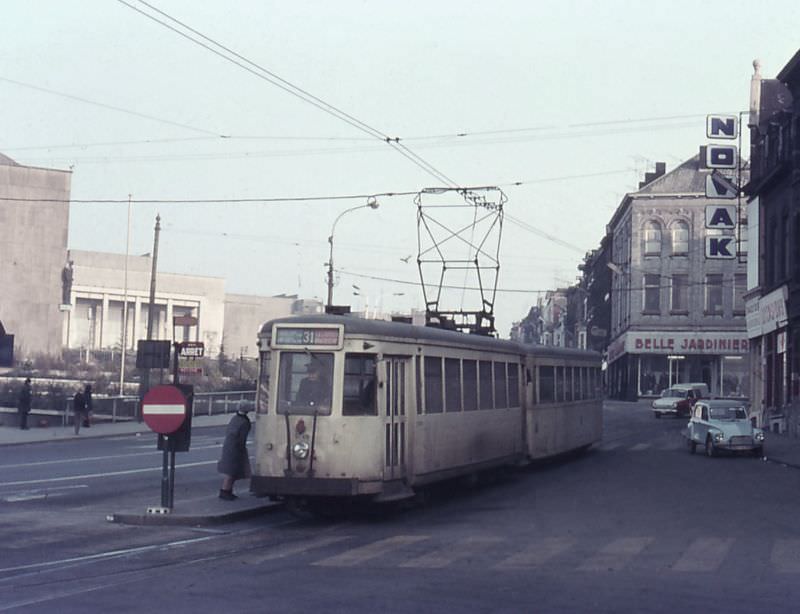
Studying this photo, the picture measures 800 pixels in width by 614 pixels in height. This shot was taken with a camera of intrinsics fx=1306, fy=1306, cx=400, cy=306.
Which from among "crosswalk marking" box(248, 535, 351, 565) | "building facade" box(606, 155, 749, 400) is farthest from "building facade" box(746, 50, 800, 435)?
A: "crosswalk marking" box(248, 535, 351, 565)

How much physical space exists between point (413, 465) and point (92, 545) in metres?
5.49

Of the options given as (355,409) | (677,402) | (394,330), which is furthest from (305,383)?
(677,402)

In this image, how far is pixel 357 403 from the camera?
17.8m

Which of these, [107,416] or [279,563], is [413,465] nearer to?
[279,563]

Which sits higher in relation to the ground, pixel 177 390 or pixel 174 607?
pixel 177 390

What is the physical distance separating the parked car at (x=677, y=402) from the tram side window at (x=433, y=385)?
41633 mm

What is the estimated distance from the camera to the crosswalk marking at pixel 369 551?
531 inches

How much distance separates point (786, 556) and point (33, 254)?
82.8 metres

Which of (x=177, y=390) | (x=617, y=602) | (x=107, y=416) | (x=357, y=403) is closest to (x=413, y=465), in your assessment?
(x=357, y=403)

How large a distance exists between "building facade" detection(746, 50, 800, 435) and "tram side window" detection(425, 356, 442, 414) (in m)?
28.0

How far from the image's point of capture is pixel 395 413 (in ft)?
60.5

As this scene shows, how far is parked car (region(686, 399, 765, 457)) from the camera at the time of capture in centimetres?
3478

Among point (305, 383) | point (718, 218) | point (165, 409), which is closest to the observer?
point (165, 409)

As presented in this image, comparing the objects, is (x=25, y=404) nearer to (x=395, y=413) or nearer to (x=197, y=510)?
(x=197, y=510)
